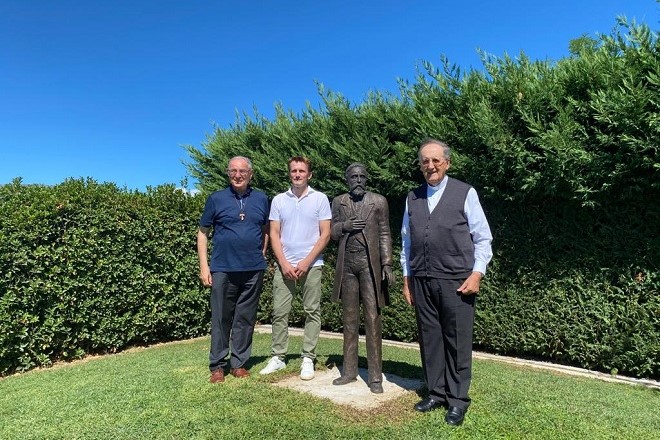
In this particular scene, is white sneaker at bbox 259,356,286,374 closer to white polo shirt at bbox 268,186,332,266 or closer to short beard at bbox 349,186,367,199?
white polo shirt at bbox 268,186,332,266

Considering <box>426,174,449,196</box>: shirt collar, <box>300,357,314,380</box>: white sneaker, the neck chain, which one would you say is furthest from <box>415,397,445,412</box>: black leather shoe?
the neck chain

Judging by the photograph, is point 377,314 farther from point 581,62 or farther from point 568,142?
point 581,62

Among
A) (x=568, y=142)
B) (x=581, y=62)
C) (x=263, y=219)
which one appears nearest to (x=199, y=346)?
(x=263, y=219)

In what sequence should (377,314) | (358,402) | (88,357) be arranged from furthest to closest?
(88,357) < (377,314) < (358,402)

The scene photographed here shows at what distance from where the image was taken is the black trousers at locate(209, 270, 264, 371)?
495 centimetres

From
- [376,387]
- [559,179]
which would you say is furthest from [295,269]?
[559,179]

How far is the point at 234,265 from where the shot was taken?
4.88 m

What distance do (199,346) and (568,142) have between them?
619 centimetres

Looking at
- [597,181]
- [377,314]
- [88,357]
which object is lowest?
[88,357]

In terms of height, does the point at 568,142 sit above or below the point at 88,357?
above

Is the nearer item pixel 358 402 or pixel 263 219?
pixel 358 402

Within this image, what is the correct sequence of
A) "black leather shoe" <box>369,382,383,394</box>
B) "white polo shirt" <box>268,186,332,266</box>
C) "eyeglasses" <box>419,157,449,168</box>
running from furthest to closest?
"white polo shirt" <box>268,186,332,266</box>, "black leather shoe" <box>369,382,383,394</box>, "eyeglasses" <box>419,157,449,168</box>

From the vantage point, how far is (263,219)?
5.09 metres

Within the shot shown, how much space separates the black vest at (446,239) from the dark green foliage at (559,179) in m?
2.39
